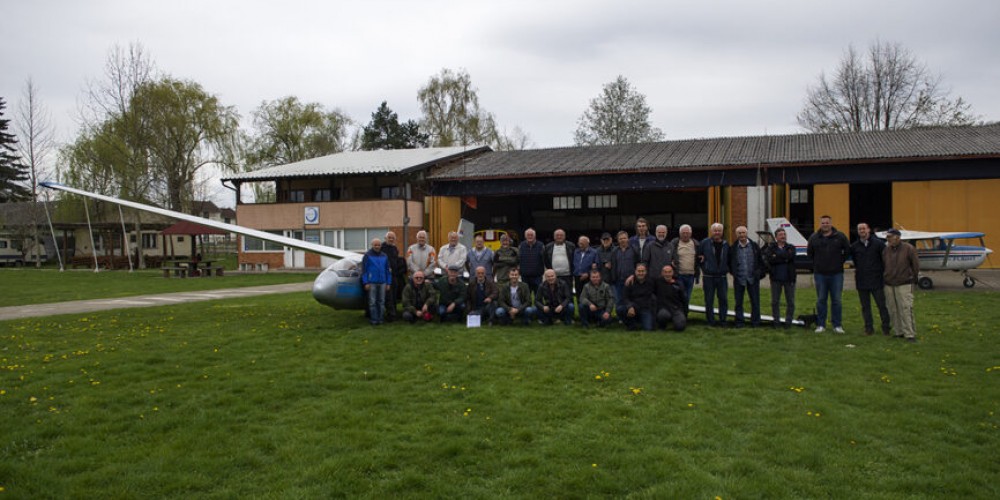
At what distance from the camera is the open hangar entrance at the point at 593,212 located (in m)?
33.5

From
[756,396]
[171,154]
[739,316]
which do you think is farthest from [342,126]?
[756,396]

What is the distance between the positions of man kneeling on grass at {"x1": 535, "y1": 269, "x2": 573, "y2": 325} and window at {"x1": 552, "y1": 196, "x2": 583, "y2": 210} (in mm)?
25701

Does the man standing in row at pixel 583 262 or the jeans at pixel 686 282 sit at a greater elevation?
the man standing in row at pixel 583 262

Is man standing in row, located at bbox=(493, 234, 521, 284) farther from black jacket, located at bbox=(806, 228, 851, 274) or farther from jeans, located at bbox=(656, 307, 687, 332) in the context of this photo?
black jacket, located at bbox=(806, 228, 851, 274)

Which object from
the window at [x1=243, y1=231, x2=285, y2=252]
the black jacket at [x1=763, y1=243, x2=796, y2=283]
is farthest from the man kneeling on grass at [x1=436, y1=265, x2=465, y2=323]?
the window at [x1=243, y1=231, x2=285, y2=252]

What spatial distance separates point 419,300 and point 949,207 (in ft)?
68.2

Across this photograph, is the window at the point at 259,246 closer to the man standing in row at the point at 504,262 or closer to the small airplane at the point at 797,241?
the small airplane at the point at 797,241

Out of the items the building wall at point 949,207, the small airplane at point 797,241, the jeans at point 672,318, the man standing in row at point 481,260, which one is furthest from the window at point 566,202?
the jeans at point 672,318

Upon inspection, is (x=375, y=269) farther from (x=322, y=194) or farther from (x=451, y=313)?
(x=322, y=194)

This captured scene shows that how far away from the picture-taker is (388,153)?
34.7 metres

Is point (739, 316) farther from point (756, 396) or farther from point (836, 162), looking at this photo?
point (836, 162)

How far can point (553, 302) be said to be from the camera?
9.90 meters

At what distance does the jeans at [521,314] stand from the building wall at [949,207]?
17715 millimetres

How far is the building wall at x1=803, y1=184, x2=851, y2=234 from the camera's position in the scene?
2302 cm
